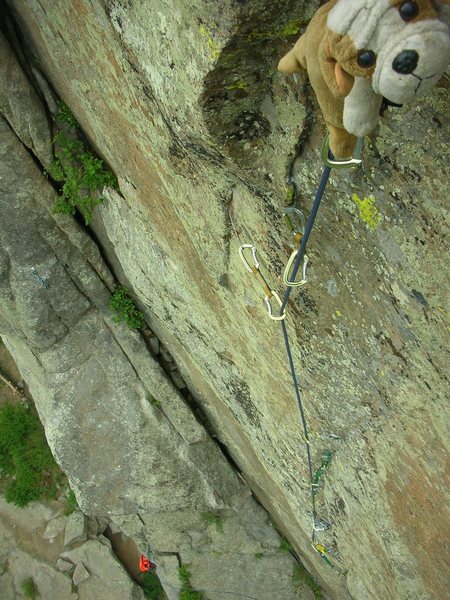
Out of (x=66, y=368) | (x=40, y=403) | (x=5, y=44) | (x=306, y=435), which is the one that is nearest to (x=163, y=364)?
(x=66, y=368)

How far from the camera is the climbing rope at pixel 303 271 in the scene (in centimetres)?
238

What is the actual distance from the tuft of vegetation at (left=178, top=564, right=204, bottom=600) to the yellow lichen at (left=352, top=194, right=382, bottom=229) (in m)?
8.54

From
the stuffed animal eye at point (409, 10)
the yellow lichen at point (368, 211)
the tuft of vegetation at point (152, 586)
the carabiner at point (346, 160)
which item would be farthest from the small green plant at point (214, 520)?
the stuffed animal eye at point (409, 10)

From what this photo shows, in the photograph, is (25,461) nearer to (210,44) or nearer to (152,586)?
(152,586)

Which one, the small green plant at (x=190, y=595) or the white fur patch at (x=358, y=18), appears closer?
the white fur patch at (x=358, y=18)

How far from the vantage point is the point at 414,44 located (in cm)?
166

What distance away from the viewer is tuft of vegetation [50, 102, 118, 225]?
240 inches

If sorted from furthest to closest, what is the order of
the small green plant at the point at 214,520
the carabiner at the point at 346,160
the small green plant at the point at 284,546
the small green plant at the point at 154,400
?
the small green plant at the point at 284,546 < the small green plant at the point at 214,520 < the small green plant at the point at 154,400 < the carabiner at the point at 346,160

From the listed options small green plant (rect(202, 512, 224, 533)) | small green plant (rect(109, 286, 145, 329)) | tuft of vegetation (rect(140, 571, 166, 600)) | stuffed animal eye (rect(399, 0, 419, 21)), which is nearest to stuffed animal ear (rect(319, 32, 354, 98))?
A: stuffed animal eye (rect(399, 0, 419, 21))

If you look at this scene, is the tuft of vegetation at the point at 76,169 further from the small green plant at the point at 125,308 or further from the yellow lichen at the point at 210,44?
the yellow lichen at the point at 210,44

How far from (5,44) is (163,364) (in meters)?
4.76

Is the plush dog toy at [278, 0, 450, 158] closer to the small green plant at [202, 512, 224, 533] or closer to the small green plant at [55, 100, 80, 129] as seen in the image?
the small green plant at [55, 100, 80, 129]

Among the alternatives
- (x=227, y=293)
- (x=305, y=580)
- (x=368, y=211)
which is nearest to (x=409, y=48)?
(x=368, y=211)

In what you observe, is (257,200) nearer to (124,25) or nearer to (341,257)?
(341,257)
